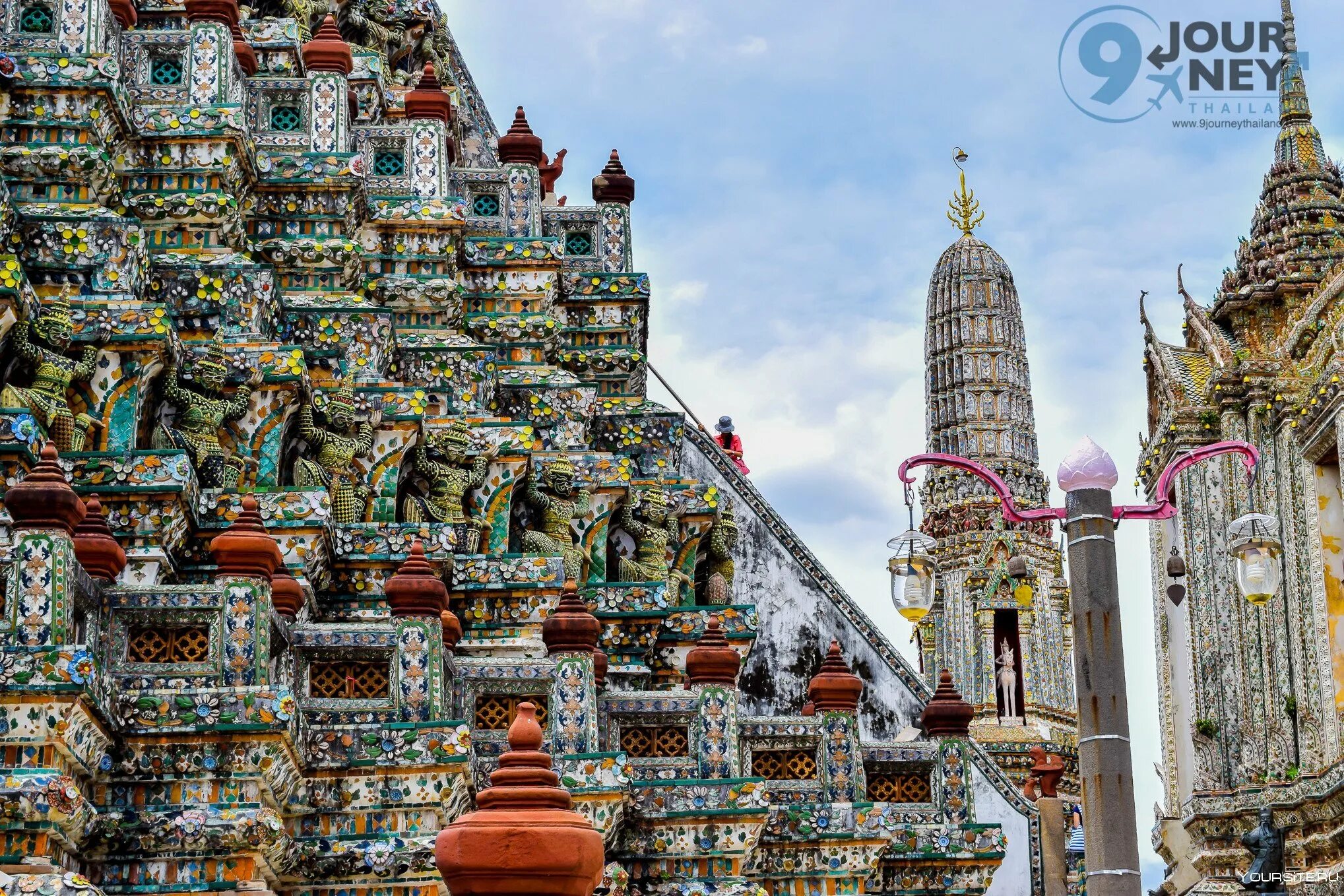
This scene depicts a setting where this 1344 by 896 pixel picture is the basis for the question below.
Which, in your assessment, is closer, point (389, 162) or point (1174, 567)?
point (1174, 567)

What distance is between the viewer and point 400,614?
14203 millimetres

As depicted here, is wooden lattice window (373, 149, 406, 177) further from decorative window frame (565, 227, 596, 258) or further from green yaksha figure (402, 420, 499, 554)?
green yaksha figure (402, 420, 499, 554)

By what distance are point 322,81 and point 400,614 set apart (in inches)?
284

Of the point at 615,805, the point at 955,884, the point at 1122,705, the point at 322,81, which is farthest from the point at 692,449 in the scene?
the point at 1122,705

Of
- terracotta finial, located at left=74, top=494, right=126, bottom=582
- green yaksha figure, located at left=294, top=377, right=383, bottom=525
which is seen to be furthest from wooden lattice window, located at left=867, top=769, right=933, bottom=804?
terracotta finial, located at left=74, top=494, right=126, bottom=582

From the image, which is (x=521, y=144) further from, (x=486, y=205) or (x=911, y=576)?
(x=911, y=576)

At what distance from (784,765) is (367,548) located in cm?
345

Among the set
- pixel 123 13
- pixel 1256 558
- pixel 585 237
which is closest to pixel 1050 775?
pixel 585 237

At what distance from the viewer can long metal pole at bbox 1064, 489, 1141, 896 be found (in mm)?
9797

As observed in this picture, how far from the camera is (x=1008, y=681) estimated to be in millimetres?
47750

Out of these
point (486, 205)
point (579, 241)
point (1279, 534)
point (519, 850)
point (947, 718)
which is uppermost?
point (486, 205)

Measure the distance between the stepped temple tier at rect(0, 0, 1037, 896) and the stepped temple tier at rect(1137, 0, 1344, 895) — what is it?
20.6 ft

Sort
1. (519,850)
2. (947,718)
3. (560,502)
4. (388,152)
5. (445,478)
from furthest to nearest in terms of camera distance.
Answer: (388,152), (560,502), (445,478), (947,718), (519,850)

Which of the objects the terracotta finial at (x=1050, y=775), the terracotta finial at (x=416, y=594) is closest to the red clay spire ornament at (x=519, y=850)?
the terracotta finial at (x=416, y=594)
